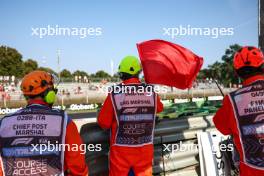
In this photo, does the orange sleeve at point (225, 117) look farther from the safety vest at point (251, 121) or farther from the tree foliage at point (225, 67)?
the tree foliage at point (225, 67)

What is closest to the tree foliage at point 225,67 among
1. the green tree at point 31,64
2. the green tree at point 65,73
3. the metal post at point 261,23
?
the green tree at point 65,73

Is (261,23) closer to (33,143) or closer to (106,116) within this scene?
(106,116)

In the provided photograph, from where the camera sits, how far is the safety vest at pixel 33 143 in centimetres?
269

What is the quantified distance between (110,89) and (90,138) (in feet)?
1.90

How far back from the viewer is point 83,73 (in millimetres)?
78062

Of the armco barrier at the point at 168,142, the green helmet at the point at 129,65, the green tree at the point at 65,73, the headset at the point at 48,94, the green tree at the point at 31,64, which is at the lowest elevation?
the armco barrier at the point at 168,142

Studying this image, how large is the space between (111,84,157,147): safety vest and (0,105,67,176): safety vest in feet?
3.77

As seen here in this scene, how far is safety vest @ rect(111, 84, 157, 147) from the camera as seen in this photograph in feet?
12.6

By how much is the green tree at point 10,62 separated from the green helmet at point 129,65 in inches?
1882

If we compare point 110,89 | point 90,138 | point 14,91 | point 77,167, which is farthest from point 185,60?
point 14,91

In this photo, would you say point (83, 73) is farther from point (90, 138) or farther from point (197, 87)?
point (90, 138)

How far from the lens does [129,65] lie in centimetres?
391

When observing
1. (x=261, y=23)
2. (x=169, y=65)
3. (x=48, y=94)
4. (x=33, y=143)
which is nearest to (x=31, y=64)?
(x=261, y=23)

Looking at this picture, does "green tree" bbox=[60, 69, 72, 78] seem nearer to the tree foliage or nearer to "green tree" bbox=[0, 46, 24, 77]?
"green tree" bbox=[0, 46, 24, 77]
